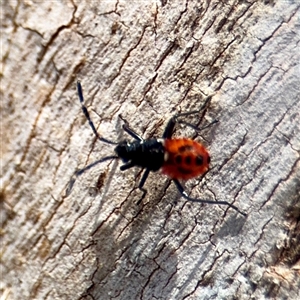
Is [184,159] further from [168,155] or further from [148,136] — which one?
[148,136]

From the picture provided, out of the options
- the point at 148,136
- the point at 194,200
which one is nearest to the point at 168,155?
the point at 148,136

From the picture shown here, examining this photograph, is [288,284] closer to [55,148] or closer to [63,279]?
[63,279]

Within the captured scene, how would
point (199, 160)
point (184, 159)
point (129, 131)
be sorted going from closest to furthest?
point (129, 131)
point (199, 160)
point (184, 159)

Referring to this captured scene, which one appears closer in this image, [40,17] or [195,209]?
A: [40,17]

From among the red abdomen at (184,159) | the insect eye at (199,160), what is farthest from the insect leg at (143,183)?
the insect eye at (199,160)

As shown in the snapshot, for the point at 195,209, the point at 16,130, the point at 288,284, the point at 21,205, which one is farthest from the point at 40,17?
the point at 288,284
